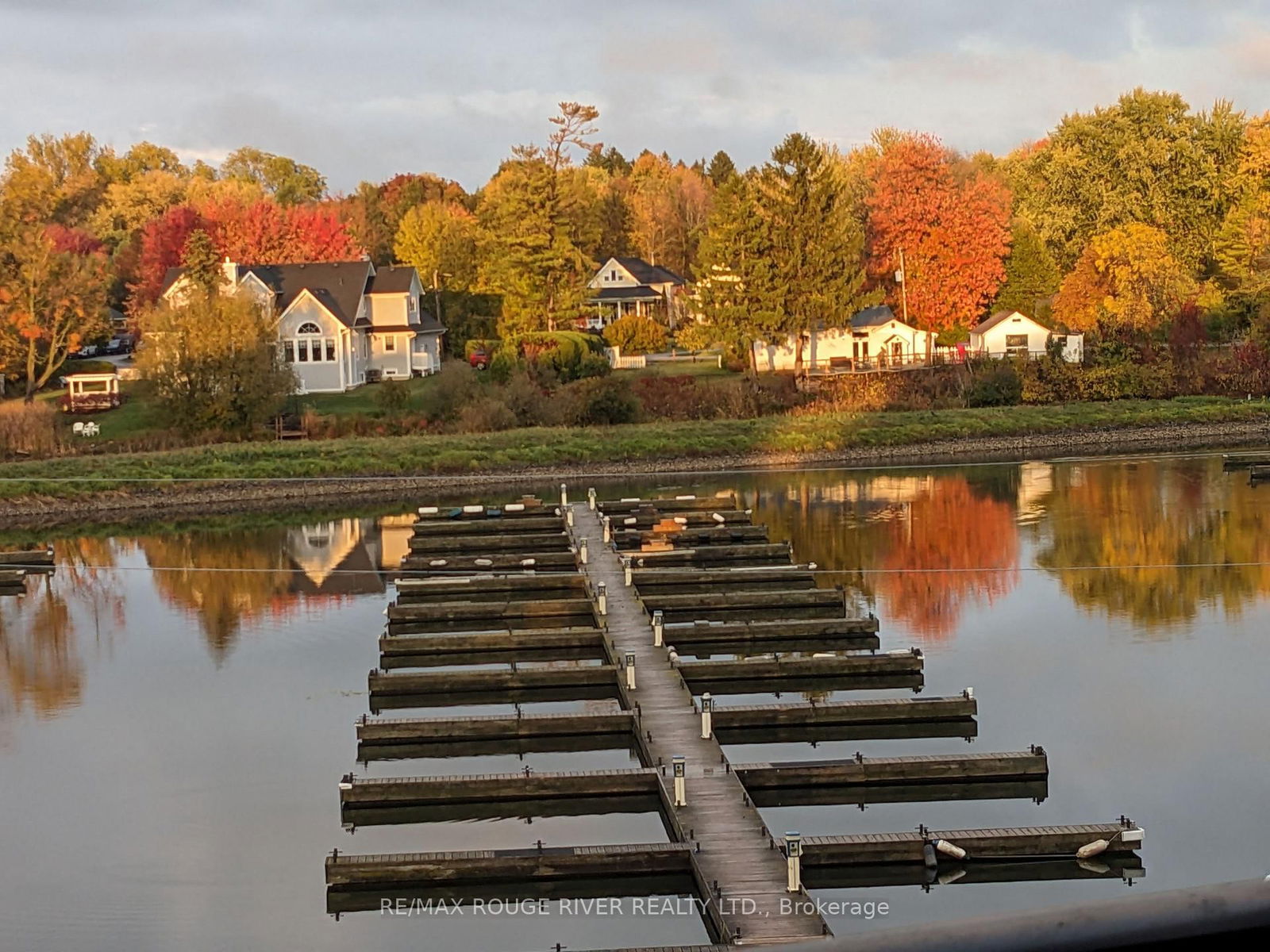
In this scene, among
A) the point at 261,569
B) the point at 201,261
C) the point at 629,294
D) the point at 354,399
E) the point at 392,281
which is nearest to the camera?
the point at 261,569

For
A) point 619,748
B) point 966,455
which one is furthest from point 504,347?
point 619,748

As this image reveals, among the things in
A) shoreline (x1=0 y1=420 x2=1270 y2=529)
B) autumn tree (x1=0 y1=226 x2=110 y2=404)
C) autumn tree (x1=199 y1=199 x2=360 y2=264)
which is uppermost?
autumn tree (x1=199 y1=199 x2=360 y2=264)

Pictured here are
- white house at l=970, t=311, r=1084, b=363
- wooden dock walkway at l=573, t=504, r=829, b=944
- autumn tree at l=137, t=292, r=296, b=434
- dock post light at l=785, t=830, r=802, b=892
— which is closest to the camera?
wooden dock walkway at l=573, t=504, r=829, b=944

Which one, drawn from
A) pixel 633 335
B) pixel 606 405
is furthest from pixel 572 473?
pixel 633 335

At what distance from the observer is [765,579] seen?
2820 cm

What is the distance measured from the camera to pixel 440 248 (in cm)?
7094

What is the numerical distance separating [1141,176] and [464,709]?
5422 cm

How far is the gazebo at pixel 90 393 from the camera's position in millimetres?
53000

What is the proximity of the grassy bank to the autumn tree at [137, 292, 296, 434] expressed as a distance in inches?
82.2

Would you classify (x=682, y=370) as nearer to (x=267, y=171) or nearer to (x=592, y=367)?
(x=592, y=367)

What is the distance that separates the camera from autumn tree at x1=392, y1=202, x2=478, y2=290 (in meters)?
70.6

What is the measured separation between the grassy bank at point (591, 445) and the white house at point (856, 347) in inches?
259

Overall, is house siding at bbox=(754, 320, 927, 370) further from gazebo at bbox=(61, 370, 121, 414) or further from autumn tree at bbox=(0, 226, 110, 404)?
autumn tree at bbox=(0, 226, 110, 404)

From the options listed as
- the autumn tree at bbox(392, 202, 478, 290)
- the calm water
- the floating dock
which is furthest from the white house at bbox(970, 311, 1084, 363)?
the floating dock
